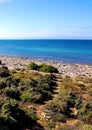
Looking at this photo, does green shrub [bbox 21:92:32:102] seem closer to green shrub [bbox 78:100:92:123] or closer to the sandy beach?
green shrub [bbox 78:100:92:123]

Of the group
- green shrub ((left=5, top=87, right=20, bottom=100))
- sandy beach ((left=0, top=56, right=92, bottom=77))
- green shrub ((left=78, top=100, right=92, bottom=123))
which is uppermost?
green shrub ((left=5, top=87, right=20, bottom=100))

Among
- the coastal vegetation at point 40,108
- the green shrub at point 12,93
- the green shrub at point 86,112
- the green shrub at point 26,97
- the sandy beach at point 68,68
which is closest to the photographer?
the coastal vegetation at point 40,108

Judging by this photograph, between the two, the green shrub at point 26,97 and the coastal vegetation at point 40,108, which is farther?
the green shrub at point 26,97

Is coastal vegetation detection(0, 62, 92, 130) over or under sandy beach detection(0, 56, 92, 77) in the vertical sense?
over

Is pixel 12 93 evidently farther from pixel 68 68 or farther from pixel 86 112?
pixel 68 68

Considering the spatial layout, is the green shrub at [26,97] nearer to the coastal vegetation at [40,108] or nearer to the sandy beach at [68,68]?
the coastal vegetation at [40,108]

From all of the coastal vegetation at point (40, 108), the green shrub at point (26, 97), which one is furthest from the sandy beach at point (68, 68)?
the green shrub at point (26, 97)

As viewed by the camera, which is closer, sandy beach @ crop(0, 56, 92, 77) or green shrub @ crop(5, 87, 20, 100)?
green shrub @ crop(5, 87, 20, 100)

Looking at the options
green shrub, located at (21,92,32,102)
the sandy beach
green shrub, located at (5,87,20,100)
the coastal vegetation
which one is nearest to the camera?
the coastal vegetation

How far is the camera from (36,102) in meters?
19.0

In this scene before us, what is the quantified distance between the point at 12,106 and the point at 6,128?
263 cm

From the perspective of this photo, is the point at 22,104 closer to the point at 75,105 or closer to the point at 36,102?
the point at 36,102

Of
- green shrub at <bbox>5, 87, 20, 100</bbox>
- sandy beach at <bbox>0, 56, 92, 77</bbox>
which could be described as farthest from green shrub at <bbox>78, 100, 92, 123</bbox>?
sandy beach at <bbox>0, 56, 92, 77</bbox>

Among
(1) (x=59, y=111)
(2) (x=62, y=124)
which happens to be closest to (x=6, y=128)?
(2) (x=62, y=124)
